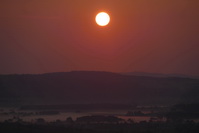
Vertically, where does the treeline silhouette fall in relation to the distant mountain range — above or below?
below

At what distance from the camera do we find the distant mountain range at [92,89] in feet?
150

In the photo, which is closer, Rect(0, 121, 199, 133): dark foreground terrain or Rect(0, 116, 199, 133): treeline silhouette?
Rect(0, 121, 199, 133): dark foreground terrain

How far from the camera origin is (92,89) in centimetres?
5062

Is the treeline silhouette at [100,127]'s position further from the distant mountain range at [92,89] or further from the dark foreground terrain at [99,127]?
the distant mountain range at [92,89]

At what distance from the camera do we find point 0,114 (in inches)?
1267

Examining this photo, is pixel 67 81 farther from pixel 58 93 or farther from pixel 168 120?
pixel 168 120

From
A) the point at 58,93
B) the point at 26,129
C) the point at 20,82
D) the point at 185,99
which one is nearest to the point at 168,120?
the point at 26,129

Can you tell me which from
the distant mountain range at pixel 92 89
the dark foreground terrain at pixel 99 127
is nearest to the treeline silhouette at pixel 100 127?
the dark foreground terrain at pixel 99 127

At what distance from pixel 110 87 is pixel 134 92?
2.53 meters

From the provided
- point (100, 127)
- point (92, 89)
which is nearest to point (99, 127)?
point (100, 127)

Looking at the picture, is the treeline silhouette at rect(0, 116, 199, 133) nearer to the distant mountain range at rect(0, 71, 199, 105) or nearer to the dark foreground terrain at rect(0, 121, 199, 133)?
the dark foreground terrain at rect(0, 121, 199, 133)

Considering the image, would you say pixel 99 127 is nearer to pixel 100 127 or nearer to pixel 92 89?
pixel 100 127

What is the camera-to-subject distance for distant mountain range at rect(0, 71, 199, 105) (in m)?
45.6

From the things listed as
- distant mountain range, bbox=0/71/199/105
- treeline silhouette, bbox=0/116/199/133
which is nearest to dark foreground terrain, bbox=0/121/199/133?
treeline silhouette, bbox=0/116/199/133
